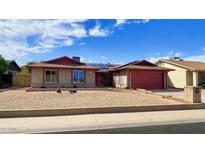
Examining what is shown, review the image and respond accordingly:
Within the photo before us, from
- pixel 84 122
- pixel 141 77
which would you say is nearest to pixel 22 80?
pixel 141 77

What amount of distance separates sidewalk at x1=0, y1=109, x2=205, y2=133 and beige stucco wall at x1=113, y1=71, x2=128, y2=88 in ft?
51.6

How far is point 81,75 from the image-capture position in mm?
27109

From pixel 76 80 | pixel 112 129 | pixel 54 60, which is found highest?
pixel 54 60

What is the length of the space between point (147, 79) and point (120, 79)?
130 inches

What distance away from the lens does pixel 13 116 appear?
434 inches

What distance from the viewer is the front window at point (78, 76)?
88.2 feet

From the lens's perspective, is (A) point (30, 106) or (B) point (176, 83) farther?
(B) point (176, 83)

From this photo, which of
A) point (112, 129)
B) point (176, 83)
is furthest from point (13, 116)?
point (176, 83)

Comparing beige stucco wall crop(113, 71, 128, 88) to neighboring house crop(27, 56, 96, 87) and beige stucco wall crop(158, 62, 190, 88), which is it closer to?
neighboring house crop(27, 56, 96, 87)

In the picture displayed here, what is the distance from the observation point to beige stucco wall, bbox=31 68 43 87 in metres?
25.3

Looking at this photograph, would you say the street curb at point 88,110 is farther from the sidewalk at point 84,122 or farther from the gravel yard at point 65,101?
the gravel yard at point 65,101
